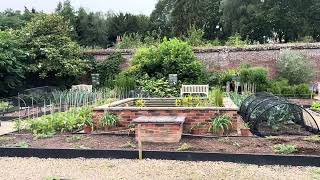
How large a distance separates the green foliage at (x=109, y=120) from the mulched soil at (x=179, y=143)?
1.24ft

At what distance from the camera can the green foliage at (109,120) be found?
7.85m

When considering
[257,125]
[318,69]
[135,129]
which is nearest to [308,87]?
[318,69]

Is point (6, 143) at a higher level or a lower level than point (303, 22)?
lower

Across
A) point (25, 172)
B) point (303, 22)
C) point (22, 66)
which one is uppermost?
point (303, 22)

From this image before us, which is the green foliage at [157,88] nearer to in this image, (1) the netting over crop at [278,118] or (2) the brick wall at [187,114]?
(2) the brick wall at [187,114]

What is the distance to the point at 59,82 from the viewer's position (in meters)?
18.7

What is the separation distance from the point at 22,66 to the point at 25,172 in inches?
468

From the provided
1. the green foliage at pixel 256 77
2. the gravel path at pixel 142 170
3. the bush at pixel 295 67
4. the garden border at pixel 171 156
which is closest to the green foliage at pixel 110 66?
the green foliage at pixel 256 77

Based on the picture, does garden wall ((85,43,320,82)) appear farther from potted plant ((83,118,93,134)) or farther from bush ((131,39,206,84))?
potted plant ((83,118,93,134))

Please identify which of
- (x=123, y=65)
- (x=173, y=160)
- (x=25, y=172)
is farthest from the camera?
(x=123, y=65)

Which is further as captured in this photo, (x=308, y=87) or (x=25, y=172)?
(x=308, y=87)

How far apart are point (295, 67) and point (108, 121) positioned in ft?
39.5

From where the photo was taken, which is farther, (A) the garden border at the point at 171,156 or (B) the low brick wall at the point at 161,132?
(B) the low brick wall at the point at 161,132

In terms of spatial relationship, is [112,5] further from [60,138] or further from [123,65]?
[60,138]
